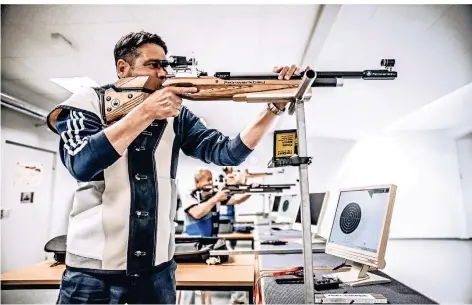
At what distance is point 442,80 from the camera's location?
169 inches

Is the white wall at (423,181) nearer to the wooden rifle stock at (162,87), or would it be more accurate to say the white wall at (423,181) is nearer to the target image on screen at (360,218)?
the target image on screen at (360,218)

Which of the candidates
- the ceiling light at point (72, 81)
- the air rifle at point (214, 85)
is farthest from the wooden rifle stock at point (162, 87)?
the ceiling light at point (72, 81)

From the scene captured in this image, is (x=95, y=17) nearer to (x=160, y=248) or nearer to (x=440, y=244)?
(x=160, y=248)

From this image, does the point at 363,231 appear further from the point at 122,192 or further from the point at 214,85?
the point at 122,192

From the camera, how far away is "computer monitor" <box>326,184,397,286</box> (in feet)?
3.53

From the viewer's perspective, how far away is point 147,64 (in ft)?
3.64

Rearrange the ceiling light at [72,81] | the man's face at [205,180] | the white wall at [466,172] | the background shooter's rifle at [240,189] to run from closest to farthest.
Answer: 1. the background shooter's rifle at [240,189]
2. the man's face at [205,180]
3. the ceiling light at [72,81]
4. the white wall at [466,172]

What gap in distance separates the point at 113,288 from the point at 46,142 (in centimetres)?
538

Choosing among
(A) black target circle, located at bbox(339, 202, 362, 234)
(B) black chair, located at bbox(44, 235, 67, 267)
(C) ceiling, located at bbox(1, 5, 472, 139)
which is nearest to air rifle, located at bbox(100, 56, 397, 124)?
(A) black target circle, located at bbox(339, 202, 362, 234)

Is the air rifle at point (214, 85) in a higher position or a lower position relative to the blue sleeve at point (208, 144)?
higher

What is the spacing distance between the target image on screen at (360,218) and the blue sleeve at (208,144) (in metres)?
0.53

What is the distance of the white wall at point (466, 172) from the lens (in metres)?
7.35

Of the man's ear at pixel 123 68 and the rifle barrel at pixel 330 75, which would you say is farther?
the man's ear at pixel 123 68

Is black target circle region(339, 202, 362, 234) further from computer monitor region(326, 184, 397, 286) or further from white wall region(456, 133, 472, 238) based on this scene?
white wall region(456, 133, 472, 238)
